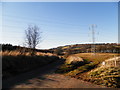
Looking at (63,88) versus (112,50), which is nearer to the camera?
(63,88)

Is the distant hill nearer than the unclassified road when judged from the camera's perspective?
No

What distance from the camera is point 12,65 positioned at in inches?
283

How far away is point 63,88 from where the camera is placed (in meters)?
4.64

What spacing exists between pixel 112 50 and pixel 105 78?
41.2 meters

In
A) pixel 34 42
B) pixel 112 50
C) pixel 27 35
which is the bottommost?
pixel 112 50

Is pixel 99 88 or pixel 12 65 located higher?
pixel 12 65

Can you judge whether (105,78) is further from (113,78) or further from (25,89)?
(25,89)

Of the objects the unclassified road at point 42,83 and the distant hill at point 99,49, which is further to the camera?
the distant hill at point 99,49

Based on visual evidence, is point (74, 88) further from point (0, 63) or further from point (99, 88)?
point (0, 63)

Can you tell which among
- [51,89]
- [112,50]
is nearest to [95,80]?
[51,89]

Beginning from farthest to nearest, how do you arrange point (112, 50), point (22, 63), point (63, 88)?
point (112, 50), point (22, 63), point (63, 88)

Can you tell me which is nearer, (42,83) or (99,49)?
(42,83)

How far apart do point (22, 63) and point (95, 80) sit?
5799 mm

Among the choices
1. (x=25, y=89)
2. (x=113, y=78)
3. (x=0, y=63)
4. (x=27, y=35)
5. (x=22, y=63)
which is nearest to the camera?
(x=25, y=89)
